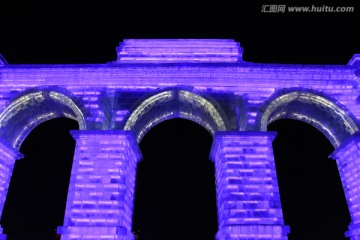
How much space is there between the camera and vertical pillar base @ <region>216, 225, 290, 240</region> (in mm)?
10488

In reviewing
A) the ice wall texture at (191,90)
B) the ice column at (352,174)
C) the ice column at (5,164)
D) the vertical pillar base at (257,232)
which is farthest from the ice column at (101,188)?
the ice column at (352,174)

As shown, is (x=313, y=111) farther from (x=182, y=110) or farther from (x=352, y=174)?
(x=182, y=110)

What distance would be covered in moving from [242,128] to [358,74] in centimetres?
529

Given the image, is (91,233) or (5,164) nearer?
(91,233)

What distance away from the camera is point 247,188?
11211 mm

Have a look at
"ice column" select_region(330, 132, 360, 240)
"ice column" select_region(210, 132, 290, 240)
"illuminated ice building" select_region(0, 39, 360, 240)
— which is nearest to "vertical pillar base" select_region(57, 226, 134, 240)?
"illuminated ice building" select_region(0, 39, 360, 240)

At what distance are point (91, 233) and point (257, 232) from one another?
17.1ft

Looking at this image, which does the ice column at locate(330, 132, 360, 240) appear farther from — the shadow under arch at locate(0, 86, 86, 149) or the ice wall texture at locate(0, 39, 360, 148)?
the shadow under arch at locate(0, 86, 86, 149)

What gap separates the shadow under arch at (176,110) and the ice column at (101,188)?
3.33 feet

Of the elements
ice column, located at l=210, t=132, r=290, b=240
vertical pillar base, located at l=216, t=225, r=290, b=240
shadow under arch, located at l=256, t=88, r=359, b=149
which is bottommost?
vertical pillar base, located at l=216, t=225, r=290, b=240

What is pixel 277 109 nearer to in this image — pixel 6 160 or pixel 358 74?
pixel 358 74

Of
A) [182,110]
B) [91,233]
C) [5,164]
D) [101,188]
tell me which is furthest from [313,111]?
[5,164]

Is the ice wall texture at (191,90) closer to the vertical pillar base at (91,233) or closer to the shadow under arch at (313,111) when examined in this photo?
the shadow under arch at (313,111)

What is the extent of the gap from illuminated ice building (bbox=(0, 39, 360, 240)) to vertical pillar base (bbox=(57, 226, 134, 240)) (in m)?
0.38
